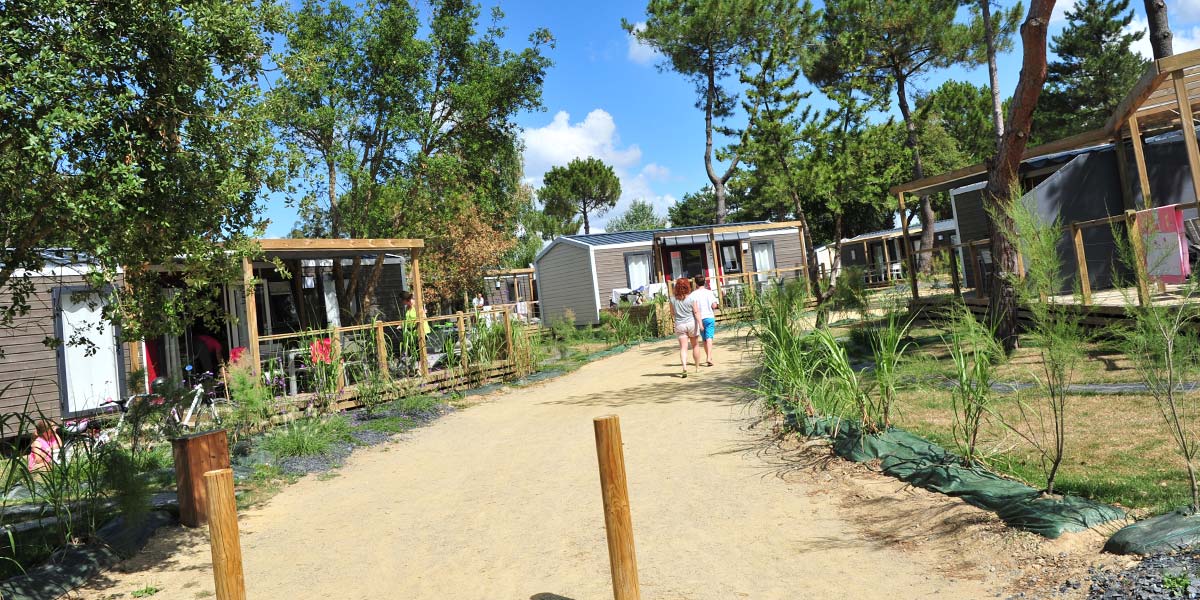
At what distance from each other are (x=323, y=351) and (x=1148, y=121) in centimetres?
1156

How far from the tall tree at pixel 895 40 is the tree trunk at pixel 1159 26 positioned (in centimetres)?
1273

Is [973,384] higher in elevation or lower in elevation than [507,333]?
lower

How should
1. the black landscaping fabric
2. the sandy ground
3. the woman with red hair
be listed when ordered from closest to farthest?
the black landscaping fabric
the sandy ground
the woman with red hair

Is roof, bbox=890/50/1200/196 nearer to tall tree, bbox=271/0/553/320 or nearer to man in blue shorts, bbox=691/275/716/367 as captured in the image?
man in blue shorts, bbox=691/275/716/367

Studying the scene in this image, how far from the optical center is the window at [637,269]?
24953mm

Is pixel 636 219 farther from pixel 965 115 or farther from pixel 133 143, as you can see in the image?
pixel 133 143

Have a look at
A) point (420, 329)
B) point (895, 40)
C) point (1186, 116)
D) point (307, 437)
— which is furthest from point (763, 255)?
point (307, 437)

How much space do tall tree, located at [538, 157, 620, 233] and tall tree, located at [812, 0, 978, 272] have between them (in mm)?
22916

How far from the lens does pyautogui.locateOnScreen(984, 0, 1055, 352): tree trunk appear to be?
26.2 feet

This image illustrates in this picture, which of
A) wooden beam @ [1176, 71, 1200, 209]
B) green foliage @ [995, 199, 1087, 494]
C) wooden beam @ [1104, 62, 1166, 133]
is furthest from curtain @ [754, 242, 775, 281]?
green foliage @ [995, 199, 1087, 494]

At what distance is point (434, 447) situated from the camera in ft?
27.7

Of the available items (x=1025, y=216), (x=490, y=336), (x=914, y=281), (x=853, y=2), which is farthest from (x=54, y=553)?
(x=853, y=2)

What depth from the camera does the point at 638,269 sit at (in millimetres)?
25203

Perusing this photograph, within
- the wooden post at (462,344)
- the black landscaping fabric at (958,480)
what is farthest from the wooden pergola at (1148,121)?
the wooden post at (462,344)
